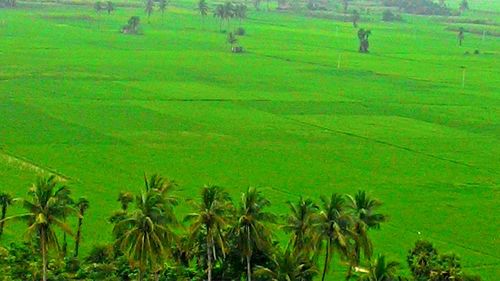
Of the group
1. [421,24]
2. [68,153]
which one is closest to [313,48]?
[421,24]

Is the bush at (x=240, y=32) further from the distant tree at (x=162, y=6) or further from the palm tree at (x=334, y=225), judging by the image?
the palm tree at (x=334, y=225)

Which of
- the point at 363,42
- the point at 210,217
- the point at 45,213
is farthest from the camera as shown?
the point at 363,42

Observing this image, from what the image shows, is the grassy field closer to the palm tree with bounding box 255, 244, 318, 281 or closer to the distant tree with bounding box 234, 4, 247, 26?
the palm tree with bounding box 255, 244, 318, 281

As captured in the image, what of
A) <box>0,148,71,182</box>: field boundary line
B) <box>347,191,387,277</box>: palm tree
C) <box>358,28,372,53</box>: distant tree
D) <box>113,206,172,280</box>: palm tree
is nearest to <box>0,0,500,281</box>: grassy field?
<box>0,148,71,182</box>: field boundary line

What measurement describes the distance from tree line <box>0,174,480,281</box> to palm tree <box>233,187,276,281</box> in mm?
27

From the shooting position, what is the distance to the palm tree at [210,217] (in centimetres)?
2661

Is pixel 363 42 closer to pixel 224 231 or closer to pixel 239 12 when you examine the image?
pixel 239 12

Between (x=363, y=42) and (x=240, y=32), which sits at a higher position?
(x=240, y=32)

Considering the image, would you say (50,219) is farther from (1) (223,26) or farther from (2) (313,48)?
(1) (223,26)

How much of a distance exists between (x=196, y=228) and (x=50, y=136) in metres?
27.8

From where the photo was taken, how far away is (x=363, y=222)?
2788cm

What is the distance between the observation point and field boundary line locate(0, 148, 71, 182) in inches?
1722

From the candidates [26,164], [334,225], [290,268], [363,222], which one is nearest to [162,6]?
[26,164]

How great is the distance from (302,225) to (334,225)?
115 centimetres
